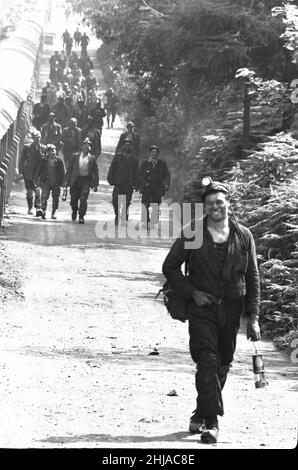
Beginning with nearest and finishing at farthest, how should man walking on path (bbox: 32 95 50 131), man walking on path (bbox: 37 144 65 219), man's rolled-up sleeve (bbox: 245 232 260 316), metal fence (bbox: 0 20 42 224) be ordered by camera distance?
man's rolled-up sleeve (bbox: 245 232 260 316) → man walking on path (bbox: 37 144 65 219) → metal fence (bbox: 0 20 42 224) → man walking on path (bbox: 32 95 50 131)

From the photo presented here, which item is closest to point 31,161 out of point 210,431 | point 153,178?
point 153,178

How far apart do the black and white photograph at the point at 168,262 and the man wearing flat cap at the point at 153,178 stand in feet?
0.09

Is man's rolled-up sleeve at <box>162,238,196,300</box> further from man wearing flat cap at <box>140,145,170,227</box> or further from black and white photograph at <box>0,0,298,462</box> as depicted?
man wearing flat cap at <box>140,145,170,227</box>

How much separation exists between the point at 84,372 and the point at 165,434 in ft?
8.55

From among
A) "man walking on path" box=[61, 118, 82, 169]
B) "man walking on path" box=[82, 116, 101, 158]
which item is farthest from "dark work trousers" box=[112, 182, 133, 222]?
"man walking on path" box=[82, 116, 101, 158]

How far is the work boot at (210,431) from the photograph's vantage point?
9562 millimetres

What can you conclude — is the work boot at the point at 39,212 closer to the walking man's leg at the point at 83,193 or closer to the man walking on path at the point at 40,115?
the walking man's leg at the point at 83,193

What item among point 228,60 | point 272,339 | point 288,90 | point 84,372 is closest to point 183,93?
point 228,60

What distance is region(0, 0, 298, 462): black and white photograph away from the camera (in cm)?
983

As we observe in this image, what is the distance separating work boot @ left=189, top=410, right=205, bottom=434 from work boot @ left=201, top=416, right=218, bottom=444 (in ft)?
0.41

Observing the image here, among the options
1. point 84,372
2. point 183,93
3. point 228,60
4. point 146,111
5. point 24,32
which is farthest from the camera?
point 24,32

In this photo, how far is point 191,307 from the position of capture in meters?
9.91

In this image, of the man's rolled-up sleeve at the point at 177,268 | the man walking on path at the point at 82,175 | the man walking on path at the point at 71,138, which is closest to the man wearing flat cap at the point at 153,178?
the man walking on path at the point at 82,175
